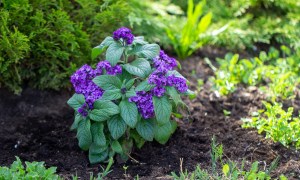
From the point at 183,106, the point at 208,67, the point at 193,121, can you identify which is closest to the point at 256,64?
the point at 208,67

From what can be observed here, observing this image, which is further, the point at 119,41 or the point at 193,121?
the point at 193,121

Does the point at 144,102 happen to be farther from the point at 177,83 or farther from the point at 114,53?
the point at 114,53

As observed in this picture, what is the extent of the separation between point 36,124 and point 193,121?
1167 millimetres

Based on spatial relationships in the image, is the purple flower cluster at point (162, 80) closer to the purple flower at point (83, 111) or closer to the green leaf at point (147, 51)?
the green leaf at point (147, 51)

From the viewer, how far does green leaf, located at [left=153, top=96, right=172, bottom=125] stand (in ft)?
11.0

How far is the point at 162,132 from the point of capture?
356cm

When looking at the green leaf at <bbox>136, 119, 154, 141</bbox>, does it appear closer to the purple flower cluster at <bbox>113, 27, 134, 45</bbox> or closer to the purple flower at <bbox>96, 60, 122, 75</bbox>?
the purple flower at <bbox>96, 60, 122, 75</bbox>

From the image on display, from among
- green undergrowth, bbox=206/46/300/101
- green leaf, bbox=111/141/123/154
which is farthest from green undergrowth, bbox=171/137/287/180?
green undergrowth, bbox=206/46/300/101

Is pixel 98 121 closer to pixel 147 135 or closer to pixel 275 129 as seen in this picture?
pixel 147 135

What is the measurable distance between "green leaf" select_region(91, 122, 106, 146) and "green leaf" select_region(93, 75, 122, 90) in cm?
24

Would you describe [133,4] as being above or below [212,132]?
above

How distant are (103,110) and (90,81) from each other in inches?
10.8

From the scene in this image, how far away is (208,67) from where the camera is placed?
5.32 metres

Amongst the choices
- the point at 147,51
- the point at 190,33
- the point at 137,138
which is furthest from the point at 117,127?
the point at 190,33
